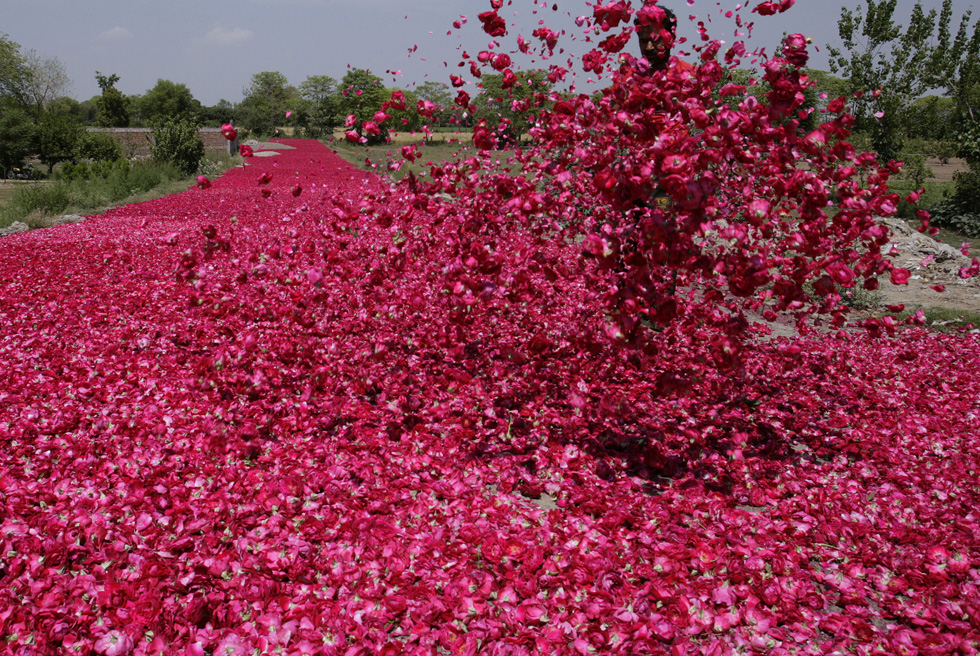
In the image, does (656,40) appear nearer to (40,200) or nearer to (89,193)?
(40,200)

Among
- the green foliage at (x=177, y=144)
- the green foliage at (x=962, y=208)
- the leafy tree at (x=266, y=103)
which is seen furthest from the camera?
the leafy tree at (x=266, y=103)

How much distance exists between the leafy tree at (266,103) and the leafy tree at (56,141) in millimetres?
39860

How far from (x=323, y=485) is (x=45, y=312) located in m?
6.17

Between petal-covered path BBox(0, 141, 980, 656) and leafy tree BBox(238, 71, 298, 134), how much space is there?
8198cm

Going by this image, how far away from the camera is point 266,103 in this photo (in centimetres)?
12038

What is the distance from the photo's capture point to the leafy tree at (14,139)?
4009 cm

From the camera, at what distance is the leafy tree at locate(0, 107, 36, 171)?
132ft

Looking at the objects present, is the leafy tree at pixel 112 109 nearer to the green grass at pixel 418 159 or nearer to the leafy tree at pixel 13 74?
the leafy tree at pixel 13 74

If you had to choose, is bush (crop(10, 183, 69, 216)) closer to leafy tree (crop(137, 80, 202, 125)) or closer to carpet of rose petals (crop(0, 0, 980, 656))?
carpet of rose petals (crop(0, 0, 980, 656))

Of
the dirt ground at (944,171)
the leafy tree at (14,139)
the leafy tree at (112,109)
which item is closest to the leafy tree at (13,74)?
the leafy tree at (112,109)

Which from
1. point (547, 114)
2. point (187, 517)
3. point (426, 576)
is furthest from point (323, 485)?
point (547, 114)

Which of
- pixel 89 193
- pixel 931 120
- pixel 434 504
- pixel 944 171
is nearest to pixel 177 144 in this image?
pixel 89 193

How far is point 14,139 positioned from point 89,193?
1072 inches

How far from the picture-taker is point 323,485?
14.1ft
